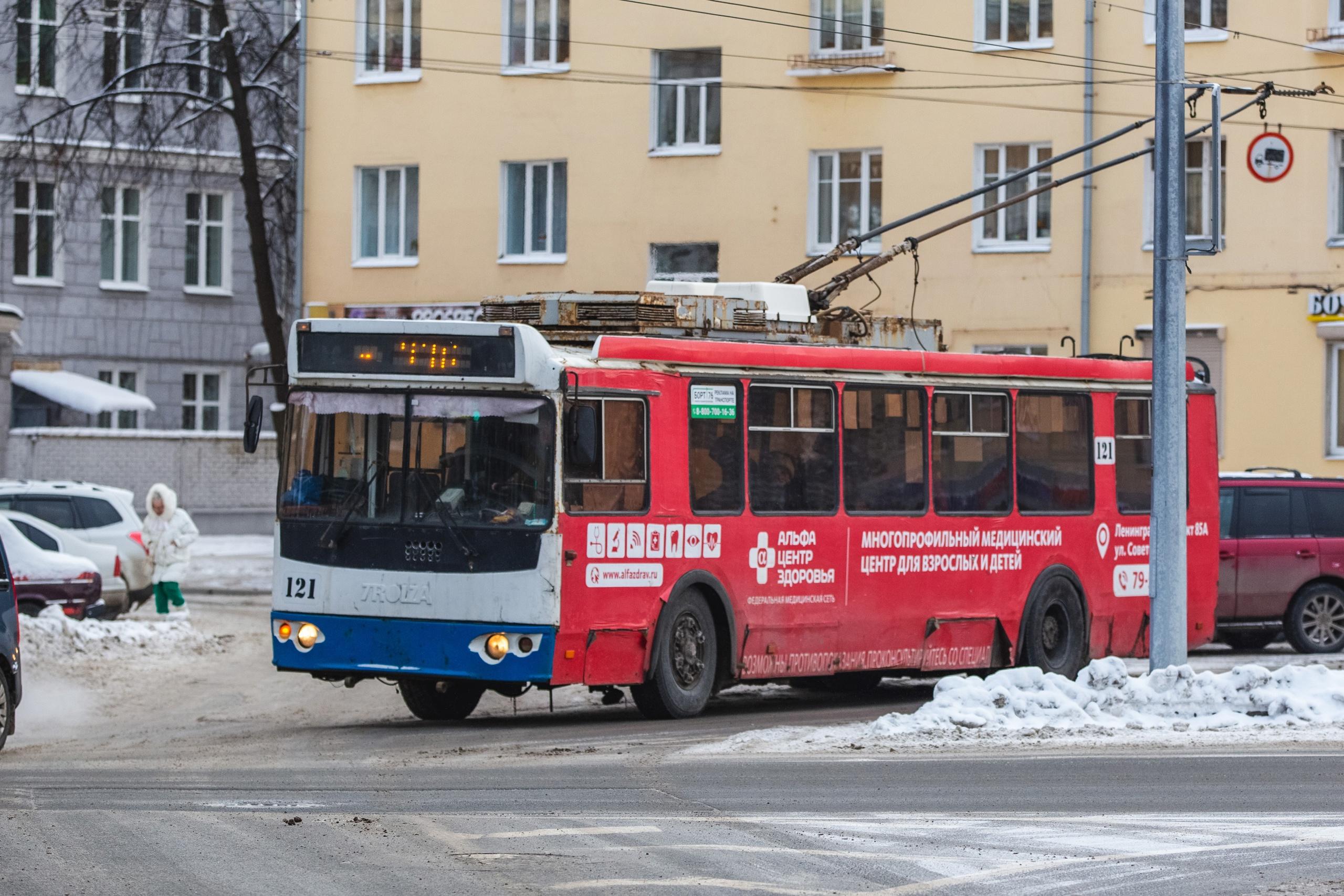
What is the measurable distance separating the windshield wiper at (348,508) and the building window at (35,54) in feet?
97.4

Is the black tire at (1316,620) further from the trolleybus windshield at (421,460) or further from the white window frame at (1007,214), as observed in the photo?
the white window frame at (1007,214)

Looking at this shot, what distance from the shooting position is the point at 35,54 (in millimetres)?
43969

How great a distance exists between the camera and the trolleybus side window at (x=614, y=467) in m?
14.6

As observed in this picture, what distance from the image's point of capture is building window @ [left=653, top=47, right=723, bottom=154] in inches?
1387

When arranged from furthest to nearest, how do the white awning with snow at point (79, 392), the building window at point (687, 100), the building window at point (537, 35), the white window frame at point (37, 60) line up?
the white awning with snow at point (79, 392) → the white window frame at point (37, 60) → the building window at point (537, 35) → the building window at point (687, 100)

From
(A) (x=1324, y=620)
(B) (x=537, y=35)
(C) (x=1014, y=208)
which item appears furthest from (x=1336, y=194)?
(B) (x=537, y=35)

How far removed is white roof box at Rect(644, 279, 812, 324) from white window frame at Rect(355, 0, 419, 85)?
20.2 m

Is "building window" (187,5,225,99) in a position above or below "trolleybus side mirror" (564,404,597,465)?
above

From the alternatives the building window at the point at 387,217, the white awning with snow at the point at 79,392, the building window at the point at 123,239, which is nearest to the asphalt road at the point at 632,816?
the building window at the point at 387,217

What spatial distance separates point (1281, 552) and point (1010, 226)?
12093 millimetres

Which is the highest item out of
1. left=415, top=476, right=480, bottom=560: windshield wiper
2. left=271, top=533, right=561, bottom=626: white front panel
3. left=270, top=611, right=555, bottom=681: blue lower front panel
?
left=415, top=476, right=480, bottom=560: windshield wiper

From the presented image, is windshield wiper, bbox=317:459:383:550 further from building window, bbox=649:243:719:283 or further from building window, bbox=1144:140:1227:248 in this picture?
building window, bbox=649:243:719:283

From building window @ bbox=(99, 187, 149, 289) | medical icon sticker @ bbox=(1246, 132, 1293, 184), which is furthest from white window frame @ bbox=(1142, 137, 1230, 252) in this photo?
building window @ bbox=(99, 187, 149, 289)

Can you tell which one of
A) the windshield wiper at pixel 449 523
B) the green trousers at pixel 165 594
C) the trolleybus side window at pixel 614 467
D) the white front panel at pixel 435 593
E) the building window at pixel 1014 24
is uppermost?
the building window at pixel 1014 24
